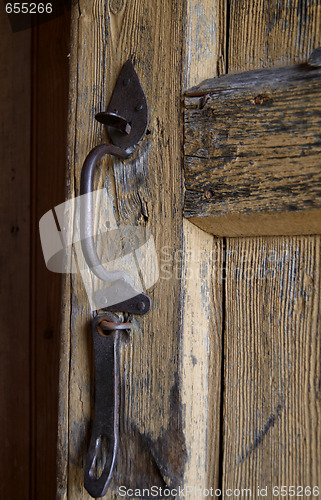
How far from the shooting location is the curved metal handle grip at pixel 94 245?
0.49 m

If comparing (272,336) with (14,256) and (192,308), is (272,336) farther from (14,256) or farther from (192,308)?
(14,256)

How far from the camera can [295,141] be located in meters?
0.45

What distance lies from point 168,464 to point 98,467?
10 cm

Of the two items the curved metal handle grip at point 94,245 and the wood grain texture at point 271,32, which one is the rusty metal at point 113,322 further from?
the wood grain texture at point 271,32

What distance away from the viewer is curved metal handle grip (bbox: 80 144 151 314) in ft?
1.61

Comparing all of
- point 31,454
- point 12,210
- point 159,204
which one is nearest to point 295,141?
point 159,204

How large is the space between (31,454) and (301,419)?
619mm

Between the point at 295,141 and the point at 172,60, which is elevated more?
the point at 172,60

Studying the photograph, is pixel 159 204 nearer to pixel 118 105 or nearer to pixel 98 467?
pixel 118 105

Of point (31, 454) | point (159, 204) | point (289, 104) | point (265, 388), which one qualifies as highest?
point (289, 104)

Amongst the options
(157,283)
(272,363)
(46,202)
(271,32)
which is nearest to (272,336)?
(272,363)

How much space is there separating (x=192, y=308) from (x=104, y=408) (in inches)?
6.9

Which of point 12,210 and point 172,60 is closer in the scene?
point 172,60

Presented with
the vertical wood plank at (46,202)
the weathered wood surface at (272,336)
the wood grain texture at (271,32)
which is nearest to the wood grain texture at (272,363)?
the weathered wood surface at (272,336)
